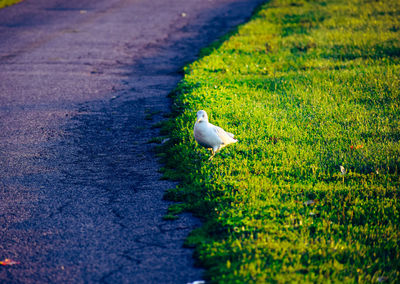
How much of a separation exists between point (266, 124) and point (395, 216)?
2430mm

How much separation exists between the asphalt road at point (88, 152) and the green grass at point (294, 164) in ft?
1.21

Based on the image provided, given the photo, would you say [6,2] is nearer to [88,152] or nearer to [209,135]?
[88,152]

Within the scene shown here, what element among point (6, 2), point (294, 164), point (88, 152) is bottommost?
point (294, 164)

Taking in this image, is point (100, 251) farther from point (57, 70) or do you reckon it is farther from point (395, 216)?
point (57, 70)

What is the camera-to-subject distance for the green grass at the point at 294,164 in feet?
11.4

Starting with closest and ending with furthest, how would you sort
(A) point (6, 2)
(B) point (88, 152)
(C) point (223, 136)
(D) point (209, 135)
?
(D) point (209, 135) < (C) point (223, 136) < (B) point (88, 152) < (A) point (6, 2)

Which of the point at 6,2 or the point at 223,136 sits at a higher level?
the point at 6,2

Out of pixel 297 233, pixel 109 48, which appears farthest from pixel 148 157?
pixel 109 48

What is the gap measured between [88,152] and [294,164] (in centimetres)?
272

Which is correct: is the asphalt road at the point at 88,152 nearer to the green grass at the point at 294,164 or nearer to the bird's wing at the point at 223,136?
the green grass at the point at 294,164

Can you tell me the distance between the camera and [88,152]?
223 inches

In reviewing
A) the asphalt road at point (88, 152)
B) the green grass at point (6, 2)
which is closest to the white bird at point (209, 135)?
the asphalt road at point (88, 152)

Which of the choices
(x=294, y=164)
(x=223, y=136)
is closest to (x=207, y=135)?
(x=223, y=136)

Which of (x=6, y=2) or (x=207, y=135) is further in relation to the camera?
(x=6, y=2)
